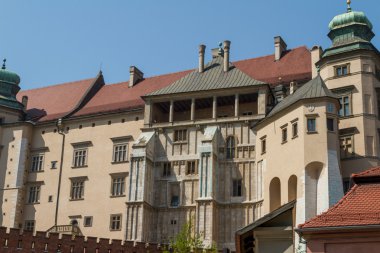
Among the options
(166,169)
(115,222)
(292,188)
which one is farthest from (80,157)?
(292,188)

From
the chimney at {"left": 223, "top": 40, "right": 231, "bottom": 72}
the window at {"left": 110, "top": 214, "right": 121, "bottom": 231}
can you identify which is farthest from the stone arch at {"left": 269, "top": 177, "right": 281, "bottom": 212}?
the window at {"left": 110, "top": 214, "right": 121, "bottom": 231}

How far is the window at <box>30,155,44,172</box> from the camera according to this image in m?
58.5

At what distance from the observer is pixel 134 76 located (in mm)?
61500

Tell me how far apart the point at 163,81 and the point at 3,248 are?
24739 mm

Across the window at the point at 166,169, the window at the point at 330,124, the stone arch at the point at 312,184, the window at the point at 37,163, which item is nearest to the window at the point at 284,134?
the window at the point at 330,124

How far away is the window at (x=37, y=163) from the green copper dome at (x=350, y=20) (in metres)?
26.6

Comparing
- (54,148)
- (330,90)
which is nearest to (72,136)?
(54,148)

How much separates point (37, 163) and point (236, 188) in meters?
19.3

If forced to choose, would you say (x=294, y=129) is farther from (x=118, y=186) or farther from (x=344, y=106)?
(x=118, y=186)

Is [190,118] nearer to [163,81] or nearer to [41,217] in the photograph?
[163,81]

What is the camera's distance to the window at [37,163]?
192 feet

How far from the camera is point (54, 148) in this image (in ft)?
191

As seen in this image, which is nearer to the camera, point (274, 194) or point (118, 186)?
point (274, 194)

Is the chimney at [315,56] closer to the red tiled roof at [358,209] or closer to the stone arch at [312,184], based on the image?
the stone arch at [312,184]
